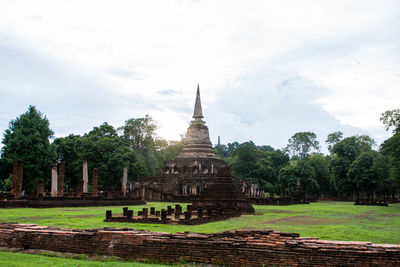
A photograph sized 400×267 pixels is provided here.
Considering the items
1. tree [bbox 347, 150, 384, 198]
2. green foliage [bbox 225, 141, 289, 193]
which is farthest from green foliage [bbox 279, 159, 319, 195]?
tree [bbox 347, 150, 384, 198]

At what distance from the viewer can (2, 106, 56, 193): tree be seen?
3866 centimetres

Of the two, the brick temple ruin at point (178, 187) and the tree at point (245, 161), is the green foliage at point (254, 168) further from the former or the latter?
the brick temple ruin at point (178, 187)

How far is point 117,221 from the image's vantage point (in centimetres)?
1905

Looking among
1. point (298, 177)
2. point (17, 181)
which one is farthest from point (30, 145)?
point (298, 177)

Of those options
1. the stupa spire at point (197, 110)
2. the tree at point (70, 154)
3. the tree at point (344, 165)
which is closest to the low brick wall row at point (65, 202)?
the tree at point (70, 154)

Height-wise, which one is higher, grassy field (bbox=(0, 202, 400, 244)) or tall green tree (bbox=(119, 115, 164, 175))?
tall green tree (bbox=(119, 115, 164, 175))

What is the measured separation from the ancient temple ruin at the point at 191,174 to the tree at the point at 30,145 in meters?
12.0

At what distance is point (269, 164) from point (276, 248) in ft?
197

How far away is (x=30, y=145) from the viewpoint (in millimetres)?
38969

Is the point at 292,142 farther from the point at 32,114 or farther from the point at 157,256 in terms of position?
the point at 157,256

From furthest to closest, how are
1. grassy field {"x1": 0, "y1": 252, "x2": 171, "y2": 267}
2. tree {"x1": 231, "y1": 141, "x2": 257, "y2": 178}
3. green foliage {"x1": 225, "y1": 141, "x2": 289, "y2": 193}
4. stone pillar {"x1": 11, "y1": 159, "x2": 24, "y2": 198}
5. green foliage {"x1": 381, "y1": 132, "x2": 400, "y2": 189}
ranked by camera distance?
1. tree {"x1": 231, "y1": 141, "x2": 257, "y2": 178}
2. green foliage {"x1": 225, "y1": 141, "x2": 289, "y2": 193}
3. green foliage {"x1": 381, "y1": 132, "x2": 400, "y2": 189}
4. stone pillar {"x1": 11, "y1": 159, "x2": 24, "y2": 198}
5. grassy field {"x1": 0, "y1": 252, "x2": 171, "y2": 267}

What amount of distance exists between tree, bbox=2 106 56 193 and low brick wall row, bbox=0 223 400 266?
2888 centimetres

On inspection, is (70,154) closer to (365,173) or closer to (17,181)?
(17,181)

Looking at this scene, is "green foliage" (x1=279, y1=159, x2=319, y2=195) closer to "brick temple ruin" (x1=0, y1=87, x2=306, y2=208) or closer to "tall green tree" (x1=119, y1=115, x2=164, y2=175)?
"brick temple ruin" (x1=0, y1=87, x2=306, y2=208)
